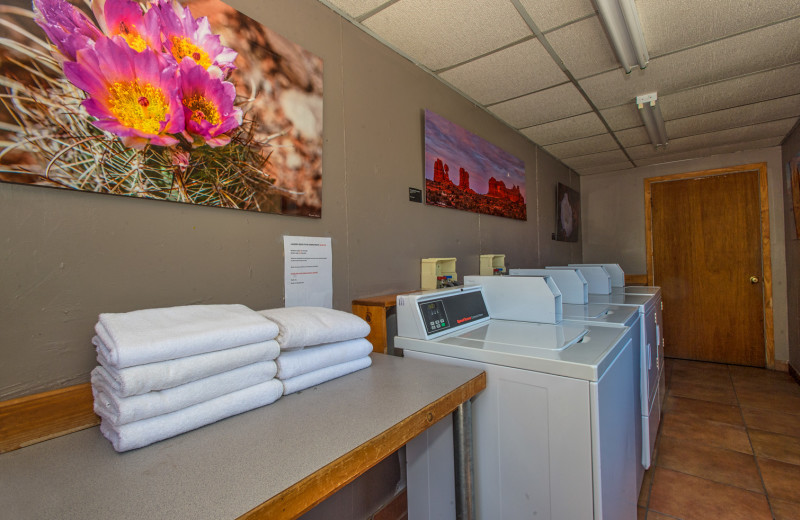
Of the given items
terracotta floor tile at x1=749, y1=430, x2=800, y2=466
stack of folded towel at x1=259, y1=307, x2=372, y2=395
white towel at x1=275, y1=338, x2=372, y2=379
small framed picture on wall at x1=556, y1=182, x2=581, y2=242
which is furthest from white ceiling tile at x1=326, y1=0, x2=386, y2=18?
terracotta floor tile at x1=749, y1=430, x2=800, y2=466

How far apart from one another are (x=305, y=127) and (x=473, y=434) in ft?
4.39

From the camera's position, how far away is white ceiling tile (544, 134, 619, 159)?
→ 11.7 feet

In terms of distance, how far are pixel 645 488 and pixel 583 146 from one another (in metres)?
2.98

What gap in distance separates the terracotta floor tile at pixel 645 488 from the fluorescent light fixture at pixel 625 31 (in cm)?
239

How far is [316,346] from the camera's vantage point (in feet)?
3.75

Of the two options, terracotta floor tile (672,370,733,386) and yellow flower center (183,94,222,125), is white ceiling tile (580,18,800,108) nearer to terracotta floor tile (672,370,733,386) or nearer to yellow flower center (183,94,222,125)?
yellow flower center (183,94,222,125)

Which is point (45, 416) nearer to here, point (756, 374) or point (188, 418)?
point (188, 418)

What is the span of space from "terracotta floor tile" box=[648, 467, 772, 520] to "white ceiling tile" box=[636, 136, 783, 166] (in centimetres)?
331

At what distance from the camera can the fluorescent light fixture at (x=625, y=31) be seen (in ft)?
5.33

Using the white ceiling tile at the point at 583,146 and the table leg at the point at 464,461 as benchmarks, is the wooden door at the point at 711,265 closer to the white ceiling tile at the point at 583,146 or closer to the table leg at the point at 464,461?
the white ceiling tile at the point at 583,146

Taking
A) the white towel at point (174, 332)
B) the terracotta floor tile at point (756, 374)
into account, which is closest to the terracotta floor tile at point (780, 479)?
the terracotta floor tile at point (756, 374)

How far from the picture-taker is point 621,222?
15.9 ft

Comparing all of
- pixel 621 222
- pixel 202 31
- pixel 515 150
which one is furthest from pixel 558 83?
pixel 621 222

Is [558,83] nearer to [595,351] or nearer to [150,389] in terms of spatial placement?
[595,351]
